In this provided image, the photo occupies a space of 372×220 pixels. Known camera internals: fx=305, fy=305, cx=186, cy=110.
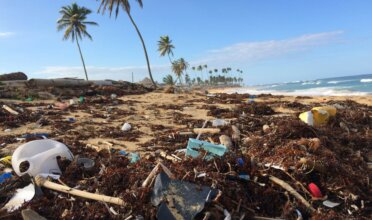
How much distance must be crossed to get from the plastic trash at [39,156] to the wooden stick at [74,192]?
33 cm

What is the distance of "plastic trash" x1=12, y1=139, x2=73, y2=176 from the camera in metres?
3.80

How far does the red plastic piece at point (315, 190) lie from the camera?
329 cm

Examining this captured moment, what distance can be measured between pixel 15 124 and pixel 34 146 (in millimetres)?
4688

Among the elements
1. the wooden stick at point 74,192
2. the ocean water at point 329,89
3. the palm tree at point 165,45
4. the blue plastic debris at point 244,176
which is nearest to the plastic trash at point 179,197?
the wooden stick at point 74,192

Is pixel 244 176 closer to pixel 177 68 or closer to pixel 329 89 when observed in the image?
pixel 329 89

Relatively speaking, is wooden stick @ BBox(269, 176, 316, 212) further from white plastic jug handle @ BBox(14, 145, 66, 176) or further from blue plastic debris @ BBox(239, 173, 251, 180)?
white plastic jug handle @ BBox(14, 145, 66, 176)

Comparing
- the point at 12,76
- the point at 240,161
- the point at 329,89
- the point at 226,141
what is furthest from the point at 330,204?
the point at 329,89

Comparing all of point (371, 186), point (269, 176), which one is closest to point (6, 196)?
point (269, 176)

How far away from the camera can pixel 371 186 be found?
A: 138 inches

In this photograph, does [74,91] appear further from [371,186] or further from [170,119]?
[371,186]

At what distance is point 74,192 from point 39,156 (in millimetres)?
963

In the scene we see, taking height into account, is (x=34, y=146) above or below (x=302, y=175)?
above

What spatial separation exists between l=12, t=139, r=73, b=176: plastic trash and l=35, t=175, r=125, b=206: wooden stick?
12.8 inches

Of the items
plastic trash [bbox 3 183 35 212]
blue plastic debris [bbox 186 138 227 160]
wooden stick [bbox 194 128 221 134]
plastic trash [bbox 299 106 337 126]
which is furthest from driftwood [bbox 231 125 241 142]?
plastic trash [bbox 3 183 35 212]
